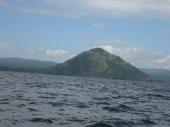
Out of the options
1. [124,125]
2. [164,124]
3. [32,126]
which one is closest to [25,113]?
[32,126]

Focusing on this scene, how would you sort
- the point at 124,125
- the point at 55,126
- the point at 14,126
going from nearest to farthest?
1. the point at 14,126
2. the point at 55,126
3. the point at 124,125

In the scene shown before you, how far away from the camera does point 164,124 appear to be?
30.6 m

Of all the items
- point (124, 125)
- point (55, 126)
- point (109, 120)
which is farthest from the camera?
point (109, 120)

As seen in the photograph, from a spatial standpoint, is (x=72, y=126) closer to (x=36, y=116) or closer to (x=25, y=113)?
(x=36, y=116)

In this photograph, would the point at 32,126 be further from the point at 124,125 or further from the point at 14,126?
the point at 124,125

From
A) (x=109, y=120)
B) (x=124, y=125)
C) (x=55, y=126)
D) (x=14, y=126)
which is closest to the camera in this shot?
(x=14, y=126)

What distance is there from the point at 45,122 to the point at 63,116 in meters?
4.15

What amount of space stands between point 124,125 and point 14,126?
9.51 metres

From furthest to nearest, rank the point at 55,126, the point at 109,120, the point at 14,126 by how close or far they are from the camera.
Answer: the point at 109,120
the point at 55,126
the point at 14,126

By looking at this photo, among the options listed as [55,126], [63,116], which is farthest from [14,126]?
[63,116]

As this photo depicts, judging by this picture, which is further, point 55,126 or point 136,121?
point 136,121

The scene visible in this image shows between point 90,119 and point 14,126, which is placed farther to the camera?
point 90,119

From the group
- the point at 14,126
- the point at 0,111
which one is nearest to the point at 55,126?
the point at 14,126

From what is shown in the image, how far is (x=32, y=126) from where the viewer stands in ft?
78.7
